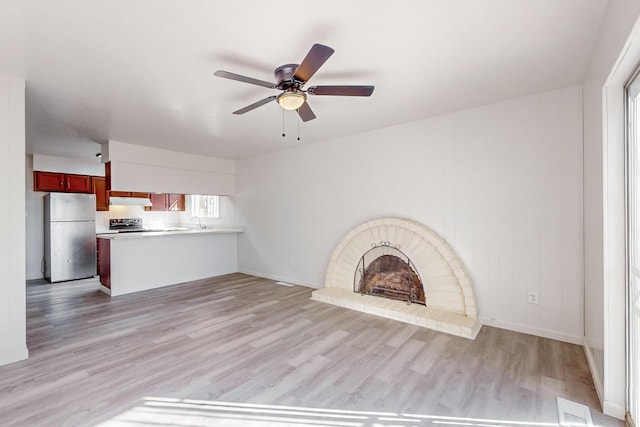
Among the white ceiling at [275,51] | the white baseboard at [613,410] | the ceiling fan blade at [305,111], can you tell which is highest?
the white ceiling at [275,51]

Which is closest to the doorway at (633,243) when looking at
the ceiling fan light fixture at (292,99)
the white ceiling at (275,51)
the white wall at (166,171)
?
the white ceiling at (275,51)

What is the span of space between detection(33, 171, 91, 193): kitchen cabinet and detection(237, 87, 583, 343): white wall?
5041 mm

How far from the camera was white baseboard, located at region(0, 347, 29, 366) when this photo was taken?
242 cm

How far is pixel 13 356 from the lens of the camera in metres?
2.47

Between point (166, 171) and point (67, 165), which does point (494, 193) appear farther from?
point (67, 165)

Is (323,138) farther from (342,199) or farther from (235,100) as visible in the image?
(235,100)

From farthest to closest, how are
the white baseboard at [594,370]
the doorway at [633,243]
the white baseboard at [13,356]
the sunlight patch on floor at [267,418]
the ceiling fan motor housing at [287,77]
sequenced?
the white baseboard at [13,356] → the ceiling fan motor housing at [287,77] → the white baseboard at [594,370] → the sunlight patch on floor at [267,418] → the doorway at [633,243]

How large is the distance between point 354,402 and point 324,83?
2553 millimetres

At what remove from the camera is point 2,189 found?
2.43 meters

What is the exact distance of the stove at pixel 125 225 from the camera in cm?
651

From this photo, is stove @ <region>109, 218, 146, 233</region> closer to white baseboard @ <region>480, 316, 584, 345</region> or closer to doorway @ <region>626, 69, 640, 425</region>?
white baseboard @ <region>480, 316, 584, 345</region>

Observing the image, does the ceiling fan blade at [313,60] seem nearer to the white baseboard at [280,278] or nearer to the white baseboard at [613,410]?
the white baseboard at [613,410]

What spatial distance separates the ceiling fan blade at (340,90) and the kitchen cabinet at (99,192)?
6.15 meters

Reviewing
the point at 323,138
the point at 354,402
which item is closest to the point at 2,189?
the point at 354,402
